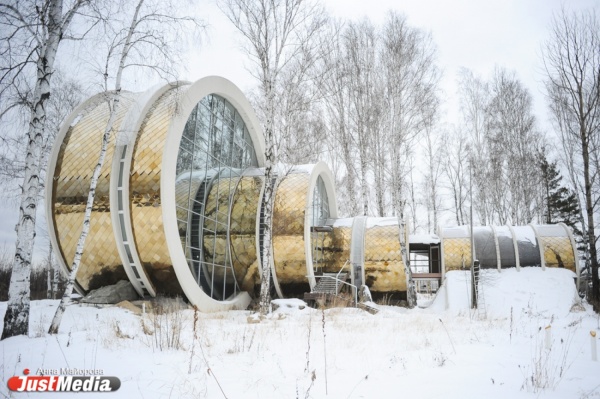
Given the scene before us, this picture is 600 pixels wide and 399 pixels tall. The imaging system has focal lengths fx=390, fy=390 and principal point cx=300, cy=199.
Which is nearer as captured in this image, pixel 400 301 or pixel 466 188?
pixel 400 301

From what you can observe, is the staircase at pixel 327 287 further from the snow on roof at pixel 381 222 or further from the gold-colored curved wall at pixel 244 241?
the snow on roof at pixel 381 222

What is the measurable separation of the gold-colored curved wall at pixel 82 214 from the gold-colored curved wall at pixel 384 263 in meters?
9.28

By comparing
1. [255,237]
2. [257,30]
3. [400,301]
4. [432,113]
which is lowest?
[400,301]

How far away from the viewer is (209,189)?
Result: 530 inches

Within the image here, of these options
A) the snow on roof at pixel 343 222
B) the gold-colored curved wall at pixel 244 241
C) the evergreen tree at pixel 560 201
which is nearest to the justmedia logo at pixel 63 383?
the gold-colored curved wall at pixel 244 241

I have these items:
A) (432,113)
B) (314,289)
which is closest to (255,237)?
(314,289)

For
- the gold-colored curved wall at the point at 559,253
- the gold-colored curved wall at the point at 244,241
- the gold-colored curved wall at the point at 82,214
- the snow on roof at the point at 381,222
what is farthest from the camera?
the snow on roof at the point at 381,222

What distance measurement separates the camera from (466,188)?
23688mm

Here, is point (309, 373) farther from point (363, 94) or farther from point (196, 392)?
point (363, 94)

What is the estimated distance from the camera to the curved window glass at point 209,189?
39.3 ft

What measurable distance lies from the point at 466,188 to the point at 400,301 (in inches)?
441

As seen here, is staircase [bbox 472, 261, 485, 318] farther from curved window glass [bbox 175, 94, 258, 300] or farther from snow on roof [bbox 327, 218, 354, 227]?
curved window glass [bbox 175, 94, 258, 300]

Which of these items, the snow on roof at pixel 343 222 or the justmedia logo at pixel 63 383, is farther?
the snow on roof at pixel 343 222

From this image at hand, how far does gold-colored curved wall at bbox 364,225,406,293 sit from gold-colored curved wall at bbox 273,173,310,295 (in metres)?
3.00
